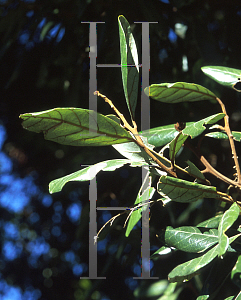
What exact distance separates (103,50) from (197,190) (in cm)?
72

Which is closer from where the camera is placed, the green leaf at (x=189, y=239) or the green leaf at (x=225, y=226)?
the green leaf at (x=225, y=226)

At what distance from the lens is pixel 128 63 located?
15.4 inches

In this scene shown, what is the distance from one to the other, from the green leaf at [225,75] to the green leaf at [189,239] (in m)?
0.26

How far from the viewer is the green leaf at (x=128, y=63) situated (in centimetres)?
38

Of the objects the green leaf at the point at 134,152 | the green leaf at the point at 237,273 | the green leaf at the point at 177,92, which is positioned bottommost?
the green leaf at the point at 237,273

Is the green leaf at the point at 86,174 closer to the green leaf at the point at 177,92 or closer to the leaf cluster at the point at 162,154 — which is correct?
the leaf cluster at the point at 162,154

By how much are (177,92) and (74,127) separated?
20cm

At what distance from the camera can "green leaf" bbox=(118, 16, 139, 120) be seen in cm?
38

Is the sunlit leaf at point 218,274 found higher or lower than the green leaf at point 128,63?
lower

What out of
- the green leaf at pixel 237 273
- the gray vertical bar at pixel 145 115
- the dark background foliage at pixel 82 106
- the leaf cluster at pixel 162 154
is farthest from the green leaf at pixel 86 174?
the dark background foliage at pixel 82 106

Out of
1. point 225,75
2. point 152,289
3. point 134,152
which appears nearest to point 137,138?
point 134,152

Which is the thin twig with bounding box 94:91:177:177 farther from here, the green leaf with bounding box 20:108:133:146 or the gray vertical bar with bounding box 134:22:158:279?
the gray vertical bar with bounding box 134:22:158:279

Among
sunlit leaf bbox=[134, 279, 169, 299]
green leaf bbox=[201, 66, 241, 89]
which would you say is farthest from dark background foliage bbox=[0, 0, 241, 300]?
green leaf bbox=[201, 66, 241, 89]

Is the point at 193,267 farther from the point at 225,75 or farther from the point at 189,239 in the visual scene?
the point at 225,75
